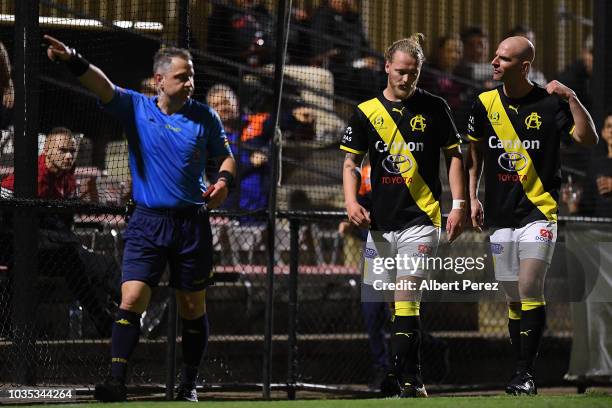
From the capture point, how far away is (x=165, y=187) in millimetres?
7523

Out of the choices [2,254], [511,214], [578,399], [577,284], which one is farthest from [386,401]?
[577,284]

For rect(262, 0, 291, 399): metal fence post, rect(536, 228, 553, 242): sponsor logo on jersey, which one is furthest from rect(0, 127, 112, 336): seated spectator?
rect(536, 228, 553, 242): sponsor logo on jersey

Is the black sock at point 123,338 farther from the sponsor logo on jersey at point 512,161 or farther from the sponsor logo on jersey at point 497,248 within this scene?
the sponsor logo on jersey at point 512,161

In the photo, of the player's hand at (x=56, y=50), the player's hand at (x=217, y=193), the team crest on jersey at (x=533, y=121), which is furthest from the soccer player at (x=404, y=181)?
the player's hand at (x=56, y=50)

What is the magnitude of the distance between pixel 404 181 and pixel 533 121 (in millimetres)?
969

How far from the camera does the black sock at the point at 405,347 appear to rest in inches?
305

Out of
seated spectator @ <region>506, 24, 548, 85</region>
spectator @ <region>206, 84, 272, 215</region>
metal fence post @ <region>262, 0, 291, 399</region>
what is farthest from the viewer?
seated spectator @ <region>506, 24, 548, 85</region>

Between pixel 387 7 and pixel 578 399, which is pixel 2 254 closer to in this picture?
pixel 578 399

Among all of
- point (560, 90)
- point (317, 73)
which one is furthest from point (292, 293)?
point (317, 73)

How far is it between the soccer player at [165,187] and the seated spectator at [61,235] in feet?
5.32

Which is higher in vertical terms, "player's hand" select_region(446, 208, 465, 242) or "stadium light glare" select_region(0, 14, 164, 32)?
"stadium light glare" select_region(0, 14, 164, 32)

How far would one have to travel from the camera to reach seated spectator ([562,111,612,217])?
10.8 meters

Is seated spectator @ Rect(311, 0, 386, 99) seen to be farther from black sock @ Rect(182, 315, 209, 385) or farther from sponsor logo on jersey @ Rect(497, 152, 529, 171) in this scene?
black sock @ Rect(182, 315, 209, 385)

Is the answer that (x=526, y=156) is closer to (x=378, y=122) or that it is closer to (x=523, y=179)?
(x=523, y=179)
